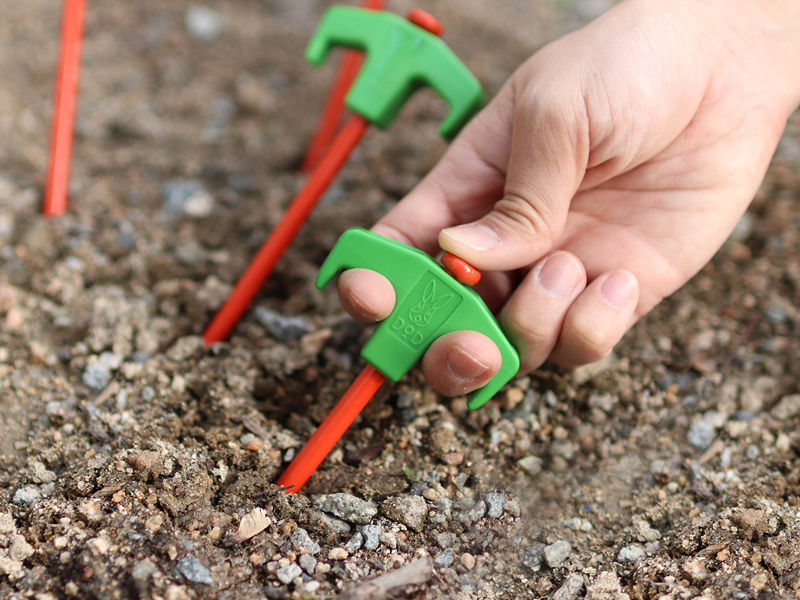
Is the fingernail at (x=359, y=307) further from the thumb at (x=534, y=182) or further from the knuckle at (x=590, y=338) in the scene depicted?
the knuckle at (x=590, y=338)

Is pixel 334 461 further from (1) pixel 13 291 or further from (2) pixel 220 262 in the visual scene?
(1) pixel 13 291

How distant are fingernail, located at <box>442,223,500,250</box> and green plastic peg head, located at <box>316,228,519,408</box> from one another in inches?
2.5

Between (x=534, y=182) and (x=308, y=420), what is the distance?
53 cm

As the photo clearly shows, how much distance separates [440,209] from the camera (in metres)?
1.06

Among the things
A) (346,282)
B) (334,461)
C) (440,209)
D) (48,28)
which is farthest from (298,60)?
(334,461)

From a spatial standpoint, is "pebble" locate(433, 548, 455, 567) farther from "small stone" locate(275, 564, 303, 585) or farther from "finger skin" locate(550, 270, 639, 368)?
"finger skin" locate(550, 270, 639, 368)

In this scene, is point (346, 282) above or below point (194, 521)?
above

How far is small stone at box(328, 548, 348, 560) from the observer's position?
2.51 feet

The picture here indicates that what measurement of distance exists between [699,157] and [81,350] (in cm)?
114

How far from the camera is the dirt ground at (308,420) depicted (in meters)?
0.75

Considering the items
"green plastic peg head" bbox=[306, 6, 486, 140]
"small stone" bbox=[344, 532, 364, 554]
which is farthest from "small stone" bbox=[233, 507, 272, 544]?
→ "green plastic peg head" bbox=[306, 6, 486, 140]

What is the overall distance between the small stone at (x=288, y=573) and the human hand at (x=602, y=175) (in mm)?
308

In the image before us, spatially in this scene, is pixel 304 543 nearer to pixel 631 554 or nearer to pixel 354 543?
pixel 354 543

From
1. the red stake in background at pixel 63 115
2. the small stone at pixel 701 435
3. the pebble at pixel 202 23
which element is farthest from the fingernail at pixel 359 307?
the pebble at pixel 202 23
